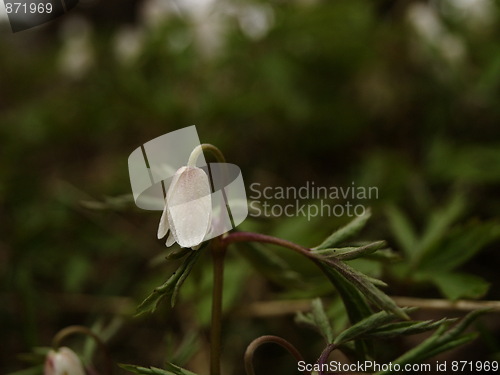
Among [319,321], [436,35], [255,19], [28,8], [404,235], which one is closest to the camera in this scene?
[319,321]

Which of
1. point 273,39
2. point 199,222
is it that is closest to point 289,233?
point 199,222

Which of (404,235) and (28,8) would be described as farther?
(404,235)

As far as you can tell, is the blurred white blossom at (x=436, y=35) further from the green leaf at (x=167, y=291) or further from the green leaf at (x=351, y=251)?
the green leaf at (x=167, y=291)

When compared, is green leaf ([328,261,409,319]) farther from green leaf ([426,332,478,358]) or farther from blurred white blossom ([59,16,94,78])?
blurred white blossom ([59,16,94,78])

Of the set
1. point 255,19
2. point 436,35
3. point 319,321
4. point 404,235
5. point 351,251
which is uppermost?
point 255,19

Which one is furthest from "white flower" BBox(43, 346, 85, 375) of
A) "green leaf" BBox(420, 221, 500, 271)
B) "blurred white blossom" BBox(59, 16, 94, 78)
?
"blurred white blossom" BBox(59, 16, 94, 78)

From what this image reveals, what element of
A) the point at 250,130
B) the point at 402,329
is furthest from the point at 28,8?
the point at 250,130

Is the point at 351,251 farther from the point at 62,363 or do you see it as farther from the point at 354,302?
the point at 62,363
